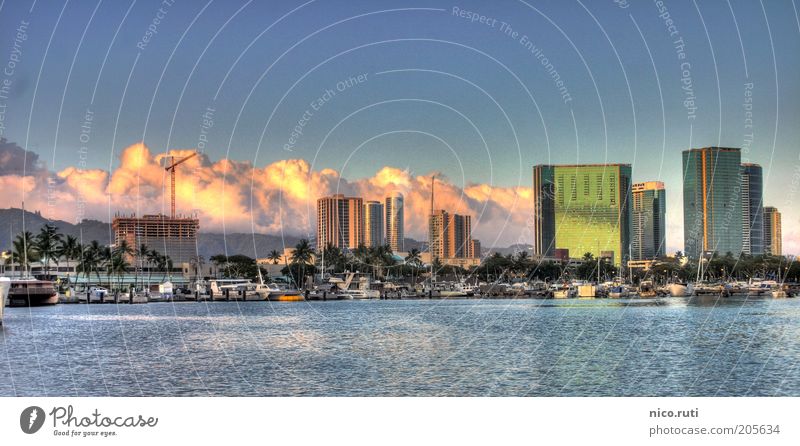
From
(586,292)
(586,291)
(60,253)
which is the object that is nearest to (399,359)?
(60,253)

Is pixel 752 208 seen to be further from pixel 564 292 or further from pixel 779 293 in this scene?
pixel 564 292

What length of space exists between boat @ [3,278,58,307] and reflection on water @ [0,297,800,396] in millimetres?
32288

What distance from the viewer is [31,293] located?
119 m

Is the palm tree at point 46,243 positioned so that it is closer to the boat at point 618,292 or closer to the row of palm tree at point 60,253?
the row of palm tree at point 60,253

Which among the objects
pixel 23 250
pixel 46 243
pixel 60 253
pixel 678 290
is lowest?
pixel 678 290

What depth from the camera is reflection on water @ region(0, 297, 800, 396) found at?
38938 millimetres

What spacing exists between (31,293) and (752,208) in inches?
4119

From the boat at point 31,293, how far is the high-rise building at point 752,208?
88.8 m

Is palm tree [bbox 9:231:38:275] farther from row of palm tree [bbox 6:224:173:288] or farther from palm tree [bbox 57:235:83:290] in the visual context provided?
palm tree [bbox 57:235:83:290]

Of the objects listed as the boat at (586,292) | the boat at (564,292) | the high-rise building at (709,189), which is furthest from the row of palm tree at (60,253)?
the boat at (586,292)

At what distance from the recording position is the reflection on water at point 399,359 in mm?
38938

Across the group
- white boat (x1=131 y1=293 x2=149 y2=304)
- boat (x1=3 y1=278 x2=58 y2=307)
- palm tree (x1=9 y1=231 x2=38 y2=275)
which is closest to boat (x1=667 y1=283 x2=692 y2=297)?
white boat (x1=131 y1=293 x2=149 y2=304)
